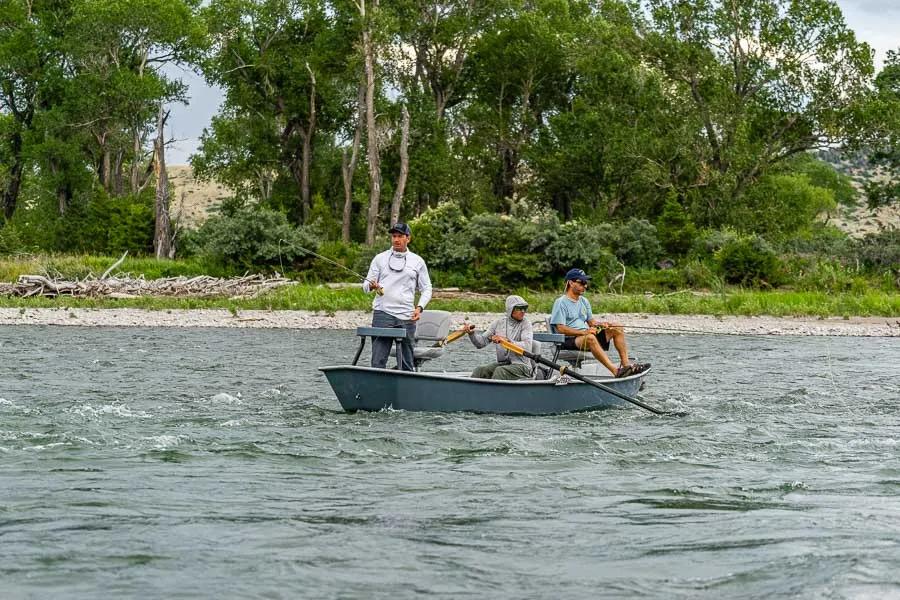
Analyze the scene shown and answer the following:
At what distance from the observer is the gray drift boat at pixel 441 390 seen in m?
13.1

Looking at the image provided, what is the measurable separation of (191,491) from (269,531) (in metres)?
1.50

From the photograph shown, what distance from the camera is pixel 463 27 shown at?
49.4m

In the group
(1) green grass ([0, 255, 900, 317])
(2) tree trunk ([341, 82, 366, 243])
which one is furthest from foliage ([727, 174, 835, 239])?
(2) tree trunk ([341, 82, 366, 243])

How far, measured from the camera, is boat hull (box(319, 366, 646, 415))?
43.1ft

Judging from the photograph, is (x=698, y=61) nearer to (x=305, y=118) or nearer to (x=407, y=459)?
(x=305, y=118)

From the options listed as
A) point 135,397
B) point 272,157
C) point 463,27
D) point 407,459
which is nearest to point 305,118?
point 272,157

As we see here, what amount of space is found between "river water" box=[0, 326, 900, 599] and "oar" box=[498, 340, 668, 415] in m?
0.25

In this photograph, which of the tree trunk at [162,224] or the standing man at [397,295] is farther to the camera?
the tree trunk at [162,224]

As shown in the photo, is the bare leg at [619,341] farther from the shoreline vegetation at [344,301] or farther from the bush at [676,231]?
the bush at [676,231]

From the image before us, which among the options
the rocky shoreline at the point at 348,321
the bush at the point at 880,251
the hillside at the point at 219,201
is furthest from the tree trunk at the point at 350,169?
the hillside at the point at 219,201

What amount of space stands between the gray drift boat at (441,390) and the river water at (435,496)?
0.17 m

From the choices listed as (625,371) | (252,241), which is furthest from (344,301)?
(625,371)

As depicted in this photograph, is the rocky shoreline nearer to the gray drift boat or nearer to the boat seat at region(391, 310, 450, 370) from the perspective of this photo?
the boat seat at region(391, 310, 450, 370)

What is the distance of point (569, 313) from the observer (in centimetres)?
1498
